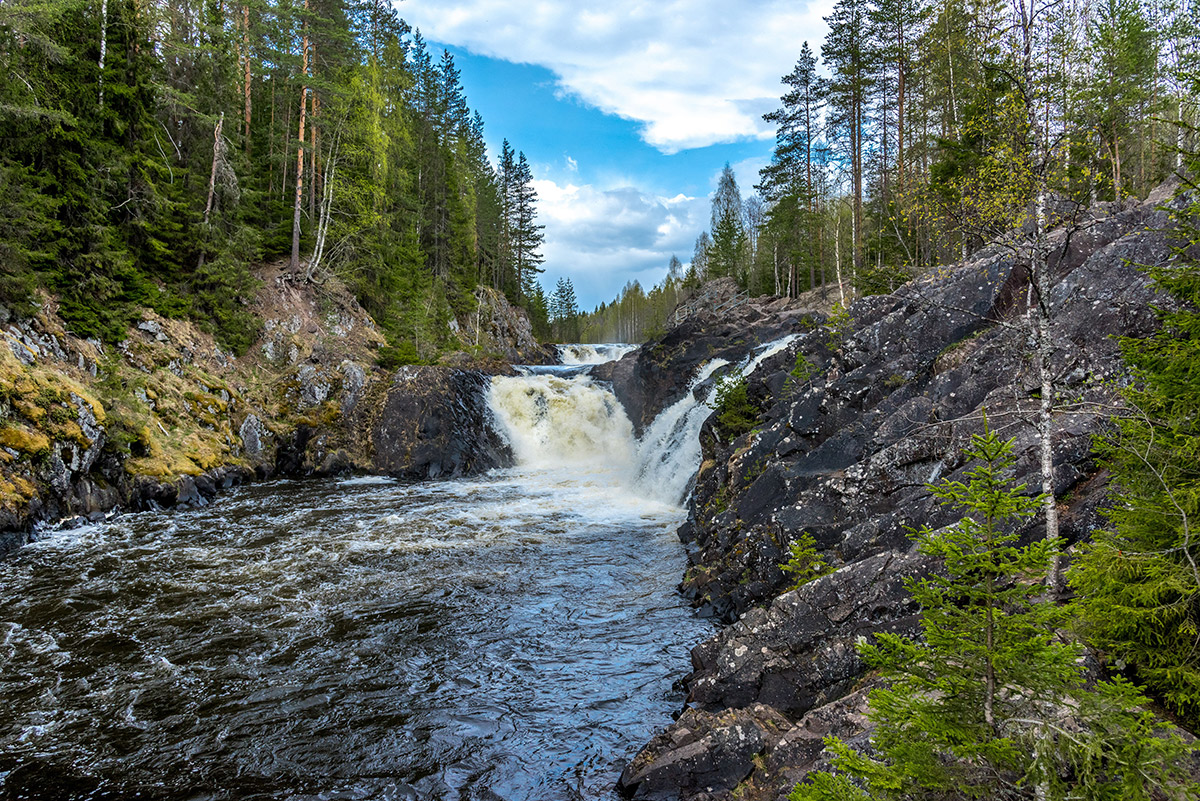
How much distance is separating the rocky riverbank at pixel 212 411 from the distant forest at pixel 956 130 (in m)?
13.2

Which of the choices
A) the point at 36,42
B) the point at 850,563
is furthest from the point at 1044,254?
the point at 36,42

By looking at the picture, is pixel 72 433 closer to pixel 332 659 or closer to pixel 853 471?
pixel 332 659

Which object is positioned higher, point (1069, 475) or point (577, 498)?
point (1069, 475)

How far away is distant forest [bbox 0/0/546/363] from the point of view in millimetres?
16094

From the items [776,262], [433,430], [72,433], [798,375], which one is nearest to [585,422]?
[433,430]

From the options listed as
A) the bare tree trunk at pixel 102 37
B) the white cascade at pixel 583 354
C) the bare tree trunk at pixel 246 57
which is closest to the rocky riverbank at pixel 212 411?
the bare tree trunk at pixel 246 57

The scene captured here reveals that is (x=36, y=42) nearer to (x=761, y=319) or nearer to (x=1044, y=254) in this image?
(x=1044, y=254)

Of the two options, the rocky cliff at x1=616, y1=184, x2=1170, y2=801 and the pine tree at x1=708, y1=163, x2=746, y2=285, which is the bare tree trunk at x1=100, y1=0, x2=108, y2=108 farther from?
the pine tree at x1=708, y1=163, x2=746, y2=285

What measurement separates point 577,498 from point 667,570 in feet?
23.5

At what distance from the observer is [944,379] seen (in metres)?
9.73

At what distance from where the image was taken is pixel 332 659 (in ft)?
26.7

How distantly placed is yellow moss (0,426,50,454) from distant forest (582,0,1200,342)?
17486mm

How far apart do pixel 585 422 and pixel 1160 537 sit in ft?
75.9

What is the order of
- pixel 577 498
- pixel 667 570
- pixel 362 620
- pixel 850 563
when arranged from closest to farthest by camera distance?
pixel 850 563 < pixel 362 620 < pixel 667 570 < pixel 577 498
